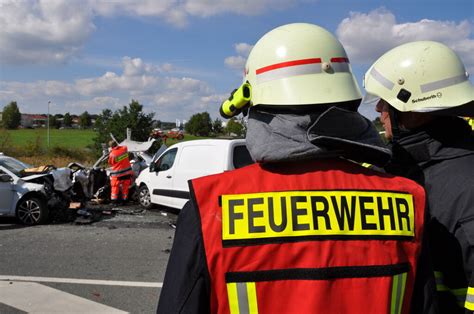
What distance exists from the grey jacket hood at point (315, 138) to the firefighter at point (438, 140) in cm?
48

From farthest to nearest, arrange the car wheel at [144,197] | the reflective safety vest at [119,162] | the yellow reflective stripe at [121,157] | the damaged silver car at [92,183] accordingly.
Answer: the yellow reflective stripe at [121,157]
the reflective safety vest at [119,162]
the damaged silver car at [92,183]
the car wheel at [144,197]

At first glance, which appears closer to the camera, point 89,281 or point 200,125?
point 89,281

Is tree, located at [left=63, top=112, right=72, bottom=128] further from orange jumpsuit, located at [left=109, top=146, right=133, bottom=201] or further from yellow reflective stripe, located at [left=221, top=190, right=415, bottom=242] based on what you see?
yellow reflective stripe, located at [left=221, top=190, right=415, bottom=242]

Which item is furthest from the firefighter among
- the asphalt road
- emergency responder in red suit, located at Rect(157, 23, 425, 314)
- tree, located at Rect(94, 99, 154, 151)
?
tree, located at Rect(94, 99, 154, 151)

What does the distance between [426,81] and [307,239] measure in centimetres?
125

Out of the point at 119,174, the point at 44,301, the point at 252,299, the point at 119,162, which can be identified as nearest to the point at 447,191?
the point at 252,299

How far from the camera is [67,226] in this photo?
9469 mm

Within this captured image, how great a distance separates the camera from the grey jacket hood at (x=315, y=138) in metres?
1.26

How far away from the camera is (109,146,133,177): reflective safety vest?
41.6 feet

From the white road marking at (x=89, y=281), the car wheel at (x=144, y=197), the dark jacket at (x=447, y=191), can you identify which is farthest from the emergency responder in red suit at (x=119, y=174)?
the dark jacket at (x=447, y=191)

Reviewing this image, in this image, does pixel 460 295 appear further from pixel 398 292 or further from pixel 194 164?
pixel 194 164

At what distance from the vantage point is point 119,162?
42.0ft

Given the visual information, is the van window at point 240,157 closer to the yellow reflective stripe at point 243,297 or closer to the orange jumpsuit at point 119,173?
the orange jumpsuit at point 119,173

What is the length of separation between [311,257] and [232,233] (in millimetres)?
224
